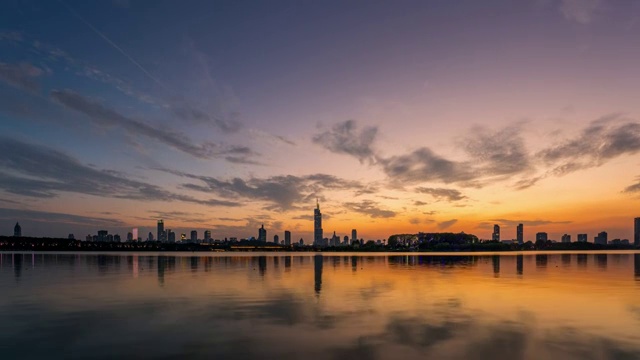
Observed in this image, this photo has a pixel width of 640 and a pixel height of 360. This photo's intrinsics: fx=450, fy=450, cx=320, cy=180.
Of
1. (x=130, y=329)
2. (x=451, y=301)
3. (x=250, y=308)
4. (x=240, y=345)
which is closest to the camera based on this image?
(x=240, y=345)

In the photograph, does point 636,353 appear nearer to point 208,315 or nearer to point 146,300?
point 208,315

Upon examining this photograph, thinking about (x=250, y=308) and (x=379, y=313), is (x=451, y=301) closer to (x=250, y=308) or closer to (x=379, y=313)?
(x=379, y=313)

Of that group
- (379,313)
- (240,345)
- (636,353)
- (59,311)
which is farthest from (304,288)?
(636,353)

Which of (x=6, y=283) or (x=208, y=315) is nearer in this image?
(x=208, y=315)

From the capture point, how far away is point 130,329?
31.0 meters

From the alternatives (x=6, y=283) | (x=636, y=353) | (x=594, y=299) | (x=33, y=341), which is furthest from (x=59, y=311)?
(x=594, y=299)

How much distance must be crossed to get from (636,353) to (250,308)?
28.6 m

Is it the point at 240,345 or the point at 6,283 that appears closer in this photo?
the point at 240,345

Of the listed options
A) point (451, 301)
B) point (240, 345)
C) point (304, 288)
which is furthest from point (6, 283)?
point (451, 301)

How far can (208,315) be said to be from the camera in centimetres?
3662

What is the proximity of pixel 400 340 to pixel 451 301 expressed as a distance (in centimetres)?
1937

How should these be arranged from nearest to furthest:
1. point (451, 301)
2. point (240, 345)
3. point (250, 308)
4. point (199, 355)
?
point (199, 355) < point (240, 345) < point (250, 308) < point (451, 301)

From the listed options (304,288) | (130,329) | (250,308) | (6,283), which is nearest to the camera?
(130,329)

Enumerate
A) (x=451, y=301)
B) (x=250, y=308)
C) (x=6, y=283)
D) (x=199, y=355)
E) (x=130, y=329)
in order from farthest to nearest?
(x=6, y=283) → (x=451, y=301) → (x=250, y=308) → (x=130, y=329) → (x=199, y=355)
